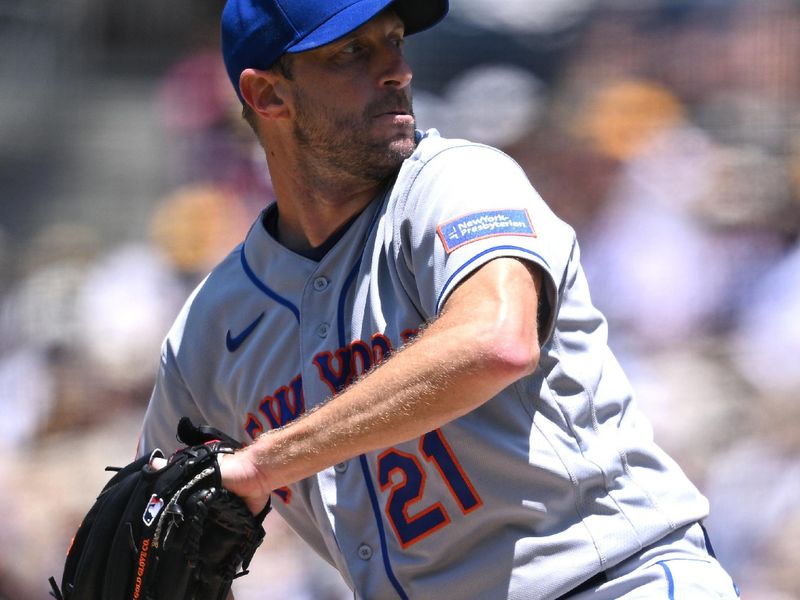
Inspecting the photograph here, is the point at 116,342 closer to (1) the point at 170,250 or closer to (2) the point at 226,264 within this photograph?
(1) the point at 170,250

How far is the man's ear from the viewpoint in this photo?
2461 millimetres

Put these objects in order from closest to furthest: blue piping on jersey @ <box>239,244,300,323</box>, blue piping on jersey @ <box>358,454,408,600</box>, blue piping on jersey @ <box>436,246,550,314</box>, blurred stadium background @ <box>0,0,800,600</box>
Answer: blue piping on jersey @ <box>436,246,550,314</box>, blue piping on jersey @ <box>358,454,408,600</box>, blue piping on jersey @ <box>239,244,300,323</box>, blurred stadium background @ <box>0,0,800,600</box>

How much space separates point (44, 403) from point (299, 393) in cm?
270

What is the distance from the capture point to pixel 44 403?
4.68 m

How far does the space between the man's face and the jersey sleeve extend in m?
0.13

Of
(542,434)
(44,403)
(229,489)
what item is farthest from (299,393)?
(44,403)

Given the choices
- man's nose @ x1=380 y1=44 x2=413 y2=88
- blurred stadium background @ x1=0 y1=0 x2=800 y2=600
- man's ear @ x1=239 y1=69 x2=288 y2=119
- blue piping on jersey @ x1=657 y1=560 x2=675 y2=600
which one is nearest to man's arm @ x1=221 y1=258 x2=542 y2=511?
blue piping on jersey @ x1=657 y1=560 x2=675 y2=600

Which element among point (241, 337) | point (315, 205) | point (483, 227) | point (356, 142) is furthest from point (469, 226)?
point (241, 337)

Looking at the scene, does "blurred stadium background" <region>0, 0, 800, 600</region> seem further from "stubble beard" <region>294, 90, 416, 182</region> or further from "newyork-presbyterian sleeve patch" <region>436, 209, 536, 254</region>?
"newyork-presbyterian sleeve patch" <region>436, 209, 536, 254</region>

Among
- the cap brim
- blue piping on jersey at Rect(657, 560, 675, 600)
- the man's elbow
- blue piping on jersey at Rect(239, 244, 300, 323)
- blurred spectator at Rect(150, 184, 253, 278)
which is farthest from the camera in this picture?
blurred spectator at Rect(150, 184, 253, 278)

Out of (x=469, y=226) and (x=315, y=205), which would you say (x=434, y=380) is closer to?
(x=469, y=226)

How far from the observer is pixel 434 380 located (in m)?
1.81

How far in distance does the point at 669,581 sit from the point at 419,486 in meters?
0.48

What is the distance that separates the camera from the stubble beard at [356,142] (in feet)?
7.62
